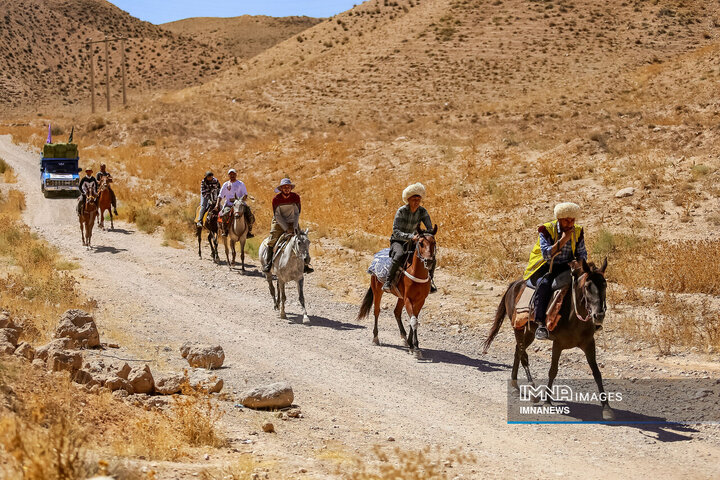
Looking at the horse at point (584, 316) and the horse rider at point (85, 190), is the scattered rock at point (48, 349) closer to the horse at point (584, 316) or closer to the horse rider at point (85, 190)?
the horse at point (584, 316)

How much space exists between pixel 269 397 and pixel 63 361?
2.67 m

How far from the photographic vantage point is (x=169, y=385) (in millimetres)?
9586

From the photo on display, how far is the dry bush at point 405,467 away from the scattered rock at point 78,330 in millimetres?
6026

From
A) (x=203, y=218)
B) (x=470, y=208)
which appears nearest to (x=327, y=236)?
(x=203, y=218)

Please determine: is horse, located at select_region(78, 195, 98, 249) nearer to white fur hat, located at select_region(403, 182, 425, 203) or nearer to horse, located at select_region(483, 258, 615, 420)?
white fur hat, located at select_region(403, 182, 425, 203)

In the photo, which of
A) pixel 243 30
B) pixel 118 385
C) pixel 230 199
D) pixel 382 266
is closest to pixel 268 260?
pixel 382 266

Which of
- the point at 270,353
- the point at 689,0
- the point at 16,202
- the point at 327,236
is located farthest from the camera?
the point at 689,0

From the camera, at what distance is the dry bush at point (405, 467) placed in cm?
603

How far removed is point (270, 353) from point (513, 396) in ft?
14.6

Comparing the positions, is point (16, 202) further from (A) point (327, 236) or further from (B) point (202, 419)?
(B) point (202, 419)

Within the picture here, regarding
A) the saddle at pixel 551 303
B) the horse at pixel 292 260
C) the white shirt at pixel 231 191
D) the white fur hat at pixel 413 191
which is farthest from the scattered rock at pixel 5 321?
the white shirt at pixel 231 191

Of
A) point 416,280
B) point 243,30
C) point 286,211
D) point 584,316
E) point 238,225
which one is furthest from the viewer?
point 243,30

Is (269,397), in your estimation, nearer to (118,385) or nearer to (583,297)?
(118,385)

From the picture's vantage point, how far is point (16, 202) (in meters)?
32.3
